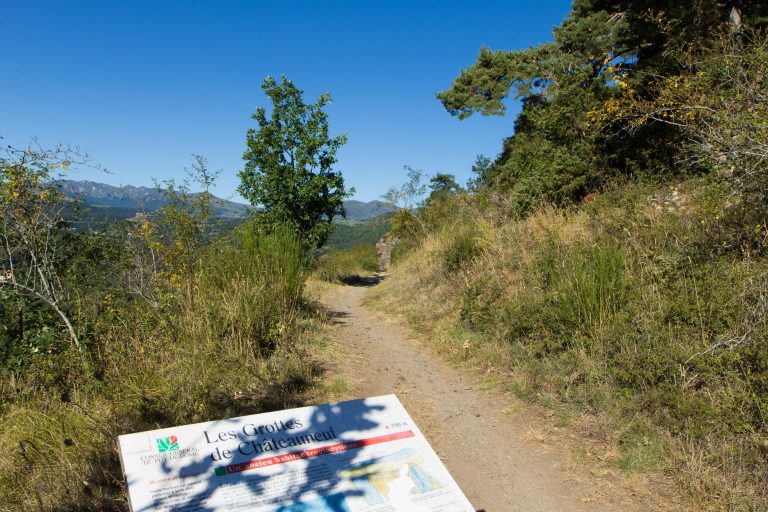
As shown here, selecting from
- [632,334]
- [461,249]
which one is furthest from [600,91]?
[632,334]

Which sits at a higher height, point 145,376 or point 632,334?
point 145,376

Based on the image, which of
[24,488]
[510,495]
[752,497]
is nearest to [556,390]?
[510,495]

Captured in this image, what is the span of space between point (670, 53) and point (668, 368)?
20.2 feet

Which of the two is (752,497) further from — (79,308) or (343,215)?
(343,215)

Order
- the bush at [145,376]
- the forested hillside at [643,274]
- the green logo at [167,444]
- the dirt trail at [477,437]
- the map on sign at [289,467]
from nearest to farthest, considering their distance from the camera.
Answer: the map on sign at [289,467] < the green logo at [167,444] < the bush at [145,376] < the dirt trail at [477,437] < the forested hillside at [643,274]

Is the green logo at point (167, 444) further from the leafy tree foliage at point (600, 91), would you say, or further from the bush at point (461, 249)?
the leafy tree foliage at point (600, 91)

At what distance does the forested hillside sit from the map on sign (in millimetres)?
2155

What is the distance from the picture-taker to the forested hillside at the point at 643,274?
3596 mm

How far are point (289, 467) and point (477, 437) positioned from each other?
2.55m

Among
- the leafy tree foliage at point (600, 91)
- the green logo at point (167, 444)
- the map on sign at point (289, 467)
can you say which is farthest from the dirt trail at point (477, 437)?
the leafy tree foliage at point (600, 91)

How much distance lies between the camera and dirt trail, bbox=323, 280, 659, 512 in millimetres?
3361

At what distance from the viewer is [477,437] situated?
14.0ft

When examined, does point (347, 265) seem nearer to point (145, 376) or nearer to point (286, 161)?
point (286, 161)

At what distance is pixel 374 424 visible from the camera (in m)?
2.56
